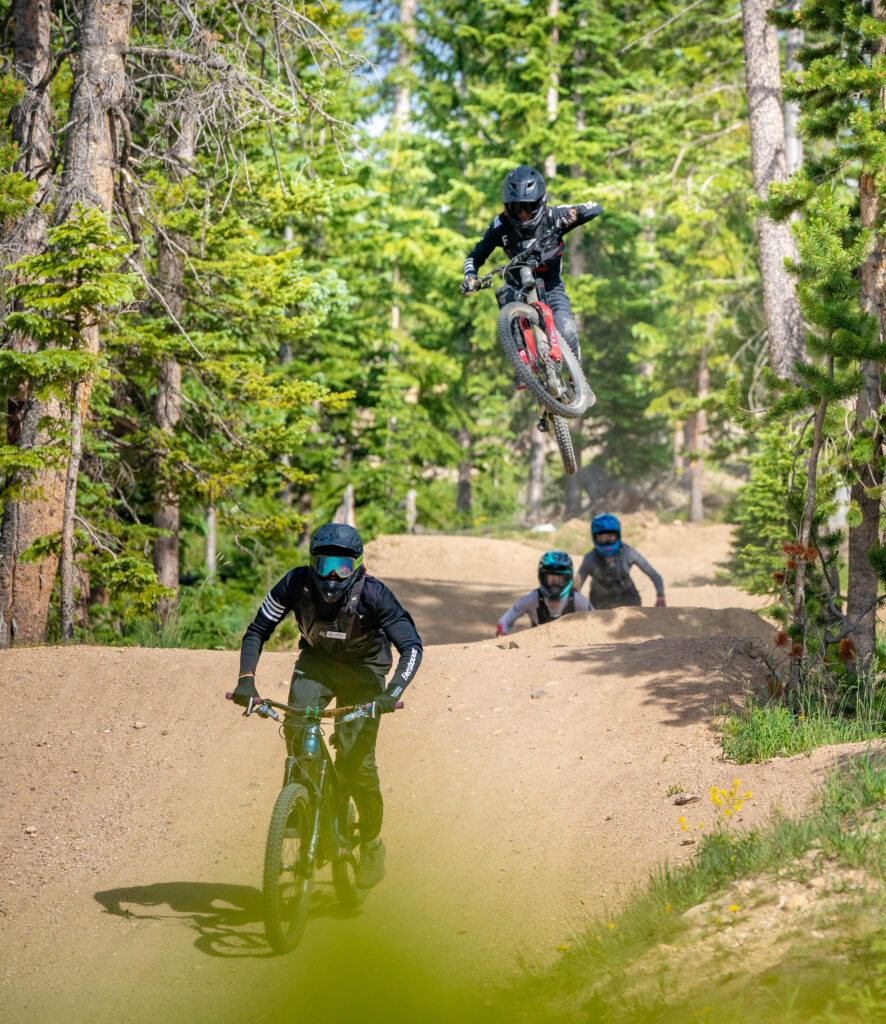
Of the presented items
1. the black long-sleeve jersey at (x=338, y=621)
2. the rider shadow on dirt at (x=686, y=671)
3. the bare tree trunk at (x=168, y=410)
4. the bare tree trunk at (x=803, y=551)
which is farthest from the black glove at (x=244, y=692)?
the bare tree trunk at (x=168, y=410)

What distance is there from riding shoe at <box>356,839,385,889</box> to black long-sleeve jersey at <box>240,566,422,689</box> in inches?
47.9

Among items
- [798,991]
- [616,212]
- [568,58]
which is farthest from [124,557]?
[568,58]

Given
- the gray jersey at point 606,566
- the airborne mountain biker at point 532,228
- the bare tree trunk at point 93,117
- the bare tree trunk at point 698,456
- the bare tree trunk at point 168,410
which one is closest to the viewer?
the airborne mountain biker at point 532,228

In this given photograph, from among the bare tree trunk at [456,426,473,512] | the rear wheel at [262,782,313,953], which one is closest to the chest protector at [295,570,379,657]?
the rear wheel at [262,782,313,953]

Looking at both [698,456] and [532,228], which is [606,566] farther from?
[698,456]

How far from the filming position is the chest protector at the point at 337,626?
20.3ft

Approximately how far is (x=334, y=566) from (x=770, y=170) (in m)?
11.5

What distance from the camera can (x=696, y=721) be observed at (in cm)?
858

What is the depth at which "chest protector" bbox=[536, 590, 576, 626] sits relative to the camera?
13023 mm

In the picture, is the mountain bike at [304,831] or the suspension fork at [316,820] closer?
the mountain bike at [304,831]

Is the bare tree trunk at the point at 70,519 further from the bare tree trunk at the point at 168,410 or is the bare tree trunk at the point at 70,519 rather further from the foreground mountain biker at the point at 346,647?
the foreground mountain biker at the point at 346,647

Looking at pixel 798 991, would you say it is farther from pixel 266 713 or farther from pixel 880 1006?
pixel 266 713

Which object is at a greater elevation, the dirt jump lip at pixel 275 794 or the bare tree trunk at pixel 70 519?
the bare tree trunk at pixel 70 519

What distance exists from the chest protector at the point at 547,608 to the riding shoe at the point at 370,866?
6645mm
